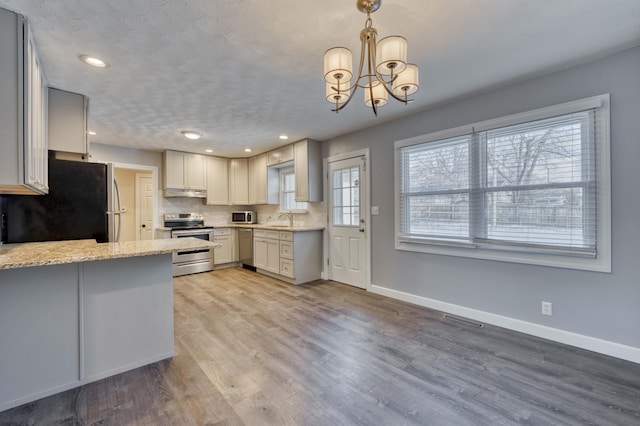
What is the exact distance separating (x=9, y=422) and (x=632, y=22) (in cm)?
466

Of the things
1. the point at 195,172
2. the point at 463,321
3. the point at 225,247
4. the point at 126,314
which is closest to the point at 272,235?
the point at 225,247

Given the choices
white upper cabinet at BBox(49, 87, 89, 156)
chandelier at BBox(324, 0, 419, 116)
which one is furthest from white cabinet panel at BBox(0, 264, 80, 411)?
chandelier at BBox(324, 0, 419, 116)

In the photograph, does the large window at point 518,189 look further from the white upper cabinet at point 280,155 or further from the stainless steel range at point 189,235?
the stainless steel range at point 189,235

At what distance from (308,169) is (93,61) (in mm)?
2943

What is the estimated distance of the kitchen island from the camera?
177 centimetres

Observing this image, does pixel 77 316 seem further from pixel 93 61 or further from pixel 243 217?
pixel 243 217

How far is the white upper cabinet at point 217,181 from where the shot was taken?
5.87 meters

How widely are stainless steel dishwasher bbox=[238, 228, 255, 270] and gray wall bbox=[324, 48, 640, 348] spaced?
302 cm

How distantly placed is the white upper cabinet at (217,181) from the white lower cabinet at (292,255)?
60.4 inches

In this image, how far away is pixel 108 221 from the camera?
3.03m

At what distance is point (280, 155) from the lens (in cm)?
527

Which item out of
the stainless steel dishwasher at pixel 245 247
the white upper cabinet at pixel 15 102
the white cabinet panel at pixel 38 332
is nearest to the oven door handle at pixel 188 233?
the stainless steel dishwasher at pixel 245 247

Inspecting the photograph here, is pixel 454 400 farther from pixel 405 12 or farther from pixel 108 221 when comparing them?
pixel 108 221

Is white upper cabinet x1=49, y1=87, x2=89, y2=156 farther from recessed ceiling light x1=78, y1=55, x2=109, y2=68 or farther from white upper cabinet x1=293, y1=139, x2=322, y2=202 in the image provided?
white upper cabinet x1=293, y1=139, x2=322, y2=202
